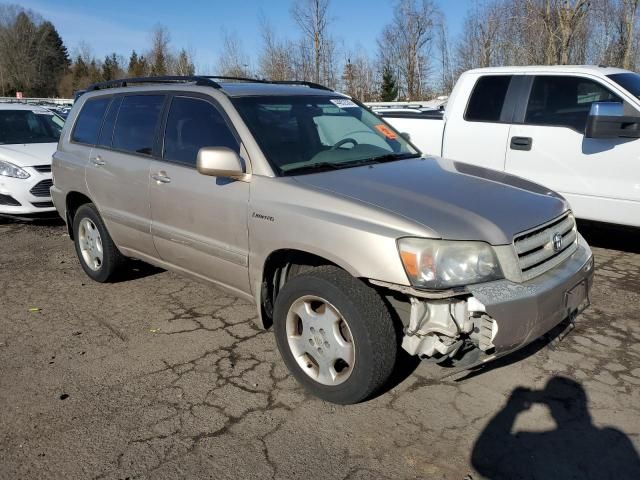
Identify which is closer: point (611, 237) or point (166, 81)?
point (166, 81)

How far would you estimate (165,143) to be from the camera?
13.4ft

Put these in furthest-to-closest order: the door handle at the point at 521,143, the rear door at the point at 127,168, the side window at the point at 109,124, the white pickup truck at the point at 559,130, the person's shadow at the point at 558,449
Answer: the door handle at the point at 521,143, the white pickup truck at the point at 559,130, the side window at the point at 109,124, the rear door at the point at 127,168, the person's shadow at the point at 558,449

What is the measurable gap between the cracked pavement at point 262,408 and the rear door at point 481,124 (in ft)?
7.13

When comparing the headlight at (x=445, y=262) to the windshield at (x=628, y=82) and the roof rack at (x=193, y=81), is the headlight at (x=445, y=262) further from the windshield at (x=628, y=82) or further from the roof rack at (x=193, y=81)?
the windshield at (x=628, y=82)

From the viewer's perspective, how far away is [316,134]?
152 inches

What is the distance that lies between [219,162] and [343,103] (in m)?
1.50

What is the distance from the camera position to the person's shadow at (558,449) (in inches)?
102

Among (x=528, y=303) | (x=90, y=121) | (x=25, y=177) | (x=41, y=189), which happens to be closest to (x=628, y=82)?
(x=528, y=303)

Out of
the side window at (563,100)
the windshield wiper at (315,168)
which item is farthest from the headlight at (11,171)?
the side window at (563,100)

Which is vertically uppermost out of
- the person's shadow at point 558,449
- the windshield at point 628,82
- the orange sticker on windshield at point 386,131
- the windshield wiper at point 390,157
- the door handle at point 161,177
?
the windshield at point 628,82

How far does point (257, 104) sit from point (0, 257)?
4141 mm

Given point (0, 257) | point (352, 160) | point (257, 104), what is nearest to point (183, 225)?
point (257, 104)

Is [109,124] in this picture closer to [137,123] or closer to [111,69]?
[137,123]

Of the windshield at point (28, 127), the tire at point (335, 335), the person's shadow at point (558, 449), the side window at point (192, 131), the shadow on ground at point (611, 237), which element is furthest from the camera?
the windshield at point (28, 127)
